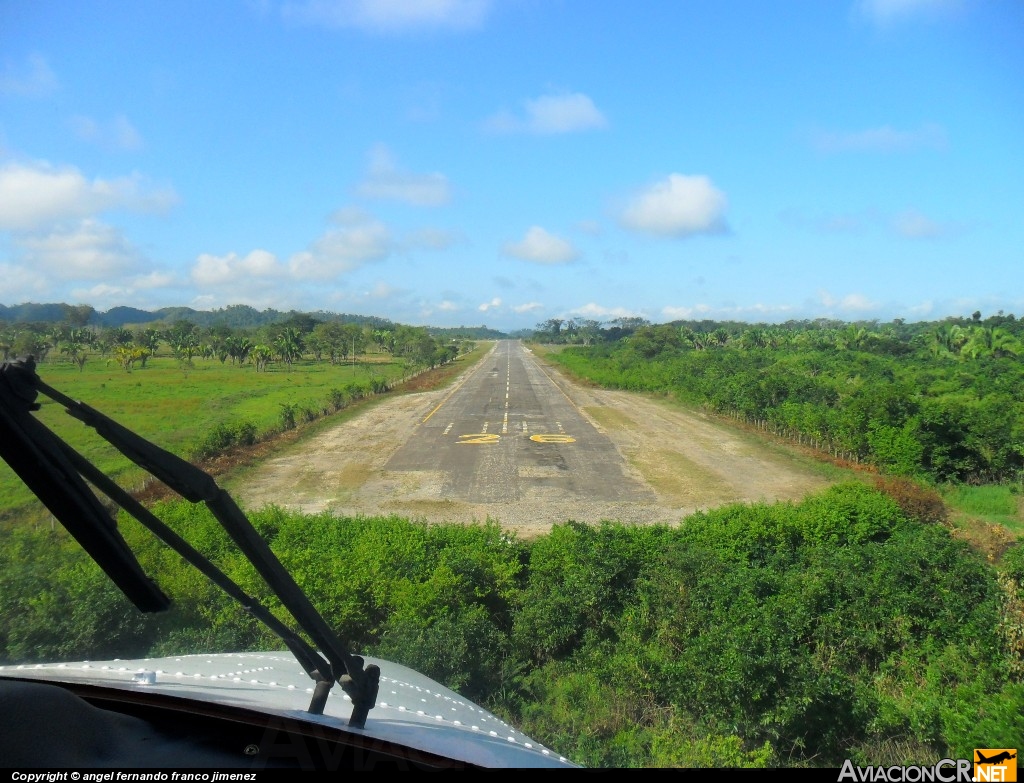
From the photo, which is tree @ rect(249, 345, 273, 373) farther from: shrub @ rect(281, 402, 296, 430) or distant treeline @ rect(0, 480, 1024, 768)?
distant treeline @ rect(0, 480, 1024, 768)

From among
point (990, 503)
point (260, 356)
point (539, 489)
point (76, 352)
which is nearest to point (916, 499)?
point (990, 503)

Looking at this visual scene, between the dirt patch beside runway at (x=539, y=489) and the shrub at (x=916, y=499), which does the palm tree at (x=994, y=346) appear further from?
the shrub at (x=916, y=499)

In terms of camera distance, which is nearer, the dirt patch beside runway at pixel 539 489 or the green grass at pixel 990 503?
the green grass at pixel 990 503

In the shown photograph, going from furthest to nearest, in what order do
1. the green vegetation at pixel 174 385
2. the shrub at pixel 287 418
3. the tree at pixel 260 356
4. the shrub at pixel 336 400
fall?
the tree at pixel 260 356
the shrub at pixel 336 400
the shrub at pixel 287 418
the green vegetation at pixel 174 385

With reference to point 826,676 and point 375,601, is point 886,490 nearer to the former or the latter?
point 826,676

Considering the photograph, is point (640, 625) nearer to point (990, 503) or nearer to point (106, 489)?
point (106, 489)

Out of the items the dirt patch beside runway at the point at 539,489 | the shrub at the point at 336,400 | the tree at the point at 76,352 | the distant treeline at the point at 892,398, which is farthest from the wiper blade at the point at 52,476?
the shrub at the point at 336,400

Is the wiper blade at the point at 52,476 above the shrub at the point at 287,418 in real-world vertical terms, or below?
above
